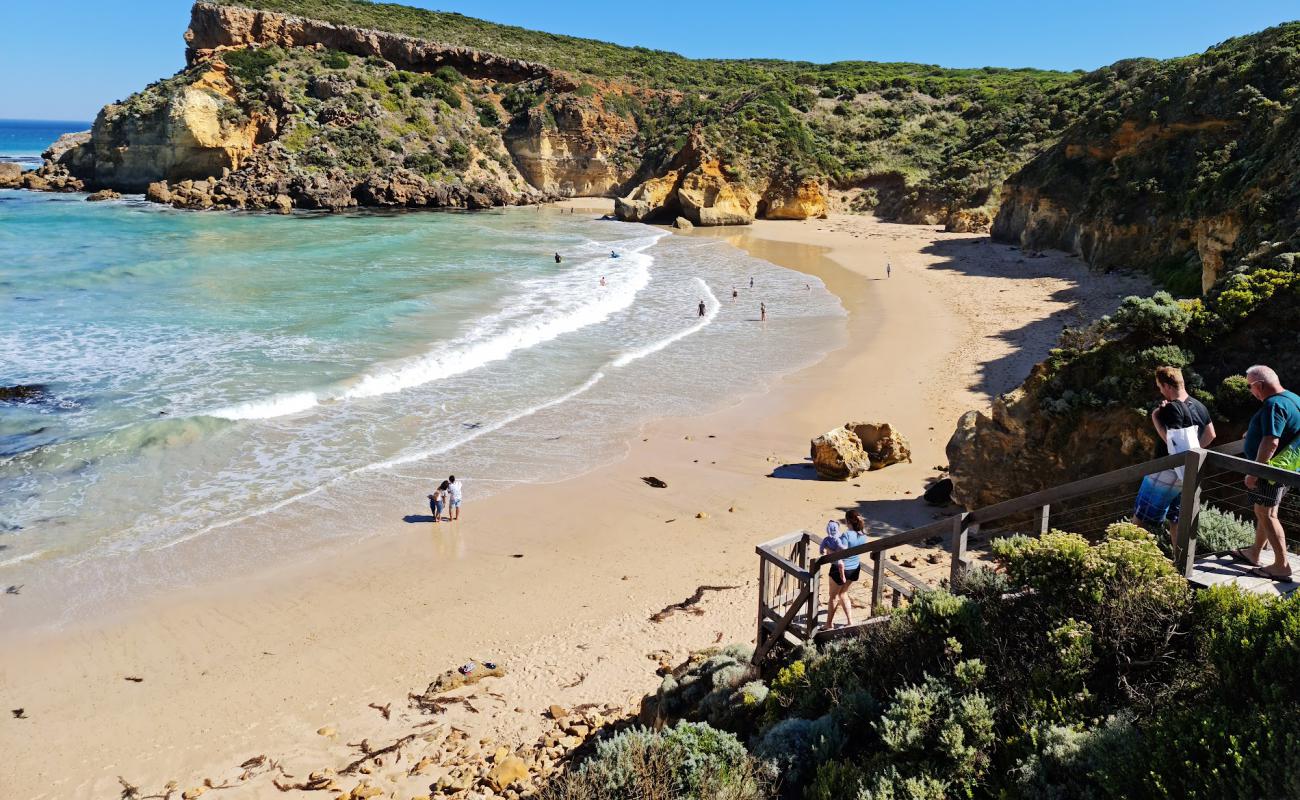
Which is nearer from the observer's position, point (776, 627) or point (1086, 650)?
point (1086, 650)

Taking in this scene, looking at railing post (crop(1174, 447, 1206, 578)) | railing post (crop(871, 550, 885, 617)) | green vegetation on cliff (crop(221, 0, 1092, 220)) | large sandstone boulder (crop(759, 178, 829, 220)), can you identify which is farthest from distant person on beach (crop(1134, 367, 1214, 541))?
large sandstone boulder (crop(759, 178, 829, 220))

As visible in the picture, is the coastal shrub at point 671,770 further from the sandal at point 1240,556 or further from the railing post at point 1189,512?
the sandal at point 1240,556

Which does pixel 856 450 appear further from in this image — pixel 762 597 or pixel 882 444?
pixel 762 597

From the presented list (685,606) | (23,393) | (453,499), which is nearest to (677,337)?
(453,499)

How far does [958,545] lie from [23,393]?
19529 millimetres

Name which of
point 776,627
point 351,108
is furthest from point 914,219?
point 776,627

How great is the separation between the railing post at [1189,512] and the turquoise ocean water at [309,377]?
10.2 metres

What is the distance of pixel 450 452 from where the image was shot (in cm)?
1501

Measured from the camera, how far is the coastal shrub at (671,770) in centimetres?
493

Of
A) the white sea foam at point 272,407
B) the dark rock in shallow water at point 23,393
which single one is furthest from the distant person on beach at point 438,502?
the dark rock in shallow water at point 23,393

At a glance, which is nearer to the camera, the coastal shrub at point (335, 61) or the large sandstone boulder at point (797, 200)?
the large sandstone boulder at point (797, 200)

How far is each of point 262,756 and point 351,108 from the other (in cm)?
6639

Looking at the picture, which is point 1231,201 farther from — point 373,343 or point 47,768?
point 47,768

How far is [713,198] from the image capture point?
5512 centimetres
